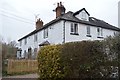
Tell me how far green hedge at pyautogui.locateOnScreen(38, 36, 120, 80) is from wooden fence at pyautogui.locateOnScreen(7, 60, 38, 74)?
9.78 m

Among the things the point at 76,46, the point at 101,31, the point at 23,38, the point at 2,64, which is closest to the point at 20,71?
the point at 2,64

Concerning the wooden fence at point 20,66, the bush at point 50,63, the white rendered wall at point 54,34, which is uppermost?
the white rendered wall at point 54,34

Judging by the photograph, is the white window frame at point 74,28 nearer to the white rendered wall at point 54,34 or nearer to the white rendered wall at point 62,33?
the white rendered wall at point 62,33

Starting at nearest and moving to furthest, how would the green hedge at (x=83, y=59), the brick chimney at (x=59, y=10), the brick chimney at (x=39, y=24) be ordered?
the green hedge at (x=83, y=59), the brick chimney at (x=59, y=10), the brick chimney at (x=39, y=24)

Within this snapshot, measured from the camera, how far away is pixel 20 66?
23078 millimetres

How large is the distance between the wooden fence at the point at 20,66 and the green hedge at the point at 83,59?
9785 millimetres

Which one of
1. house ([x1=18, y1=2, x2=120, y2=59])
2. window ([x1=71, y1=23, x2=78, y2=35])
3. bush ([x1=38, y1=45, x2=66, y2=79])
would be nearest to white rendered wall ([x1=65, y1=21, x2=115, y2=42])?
house ([x1=18, y1=2, x2=120, y2=59])

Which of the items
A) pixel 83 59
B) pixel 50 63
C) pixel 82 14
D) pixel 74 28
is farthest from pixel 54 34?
pixel 83 59

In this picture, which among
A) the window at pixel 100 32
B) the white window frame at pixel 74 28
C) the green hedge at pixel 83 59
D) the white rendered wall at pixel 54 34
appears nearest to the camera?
the green hedge at pixel 83 59

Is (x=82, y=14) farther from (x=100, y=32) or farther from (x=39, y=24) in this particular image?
(x=39, y=24)

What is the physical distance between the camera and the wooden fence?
866 inches

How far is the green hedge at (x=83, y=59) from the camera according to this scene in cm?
1064

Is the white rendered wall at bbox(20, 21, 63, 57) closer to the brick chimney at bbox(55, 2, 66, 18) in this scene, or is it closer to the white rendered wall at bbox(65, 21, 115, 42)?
the white rendered wall at bbox(65, 21, 115, 42)

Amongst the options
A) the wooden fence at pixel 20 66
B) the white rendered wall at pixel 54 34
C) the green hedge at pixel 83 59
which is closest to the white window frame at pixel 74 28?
the white rendered wall at pixel 54 34
